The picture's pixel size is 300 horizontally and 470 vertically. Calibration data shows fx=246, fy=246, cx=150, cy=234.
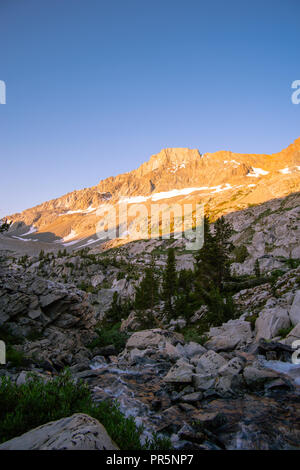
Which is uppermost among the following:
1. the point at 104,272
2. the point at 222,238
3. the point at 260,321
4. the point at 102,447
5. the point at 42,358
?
the point at 222,238

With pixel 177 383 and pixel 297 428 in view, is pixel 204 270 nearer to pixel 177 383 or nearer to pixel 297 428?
pixel 177 383

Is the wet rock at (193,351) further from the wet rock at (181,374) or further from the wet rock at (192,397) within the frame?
the wet rock at (192,397)

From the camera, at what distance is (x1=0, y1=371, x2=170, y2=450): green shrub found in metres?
A: 6.65

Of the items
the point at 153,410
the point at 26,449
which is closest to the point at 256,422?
the point at 153,410

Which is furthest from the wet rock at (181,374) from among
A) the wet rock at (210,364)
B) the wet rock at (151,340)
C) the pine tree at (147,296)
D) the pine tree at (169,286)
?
the pine tree at (147,296)

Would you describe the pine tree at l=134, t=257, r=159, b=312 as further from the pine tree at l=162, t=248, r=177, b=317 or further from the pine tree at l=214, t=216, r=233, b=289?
the pine tree at l=214, t=216, r=233, b=289

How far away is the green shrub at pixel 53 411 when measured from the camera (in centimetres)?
665

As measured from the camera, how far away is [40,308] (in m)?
24.8

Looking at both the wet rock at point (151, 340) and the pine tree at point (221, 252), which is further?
the pine tree at point (221, 252)

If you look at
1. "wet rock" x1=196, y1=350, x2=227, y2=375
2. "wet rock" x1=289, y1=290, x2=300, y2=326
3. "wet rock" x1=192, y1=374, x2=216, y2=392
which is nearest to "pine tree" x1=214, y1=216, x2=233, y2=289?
"wet rock" x1=289, y1=290, x2=300, y2=326

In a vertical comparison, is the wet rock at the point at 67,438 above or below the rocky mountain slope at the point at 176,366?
above

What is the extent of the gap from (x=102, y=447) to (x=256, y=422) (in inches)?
283

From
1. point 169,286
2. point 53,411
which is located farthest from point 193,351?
point 169,286

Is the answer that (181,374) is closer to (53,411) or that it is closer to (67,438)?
(53,411)
